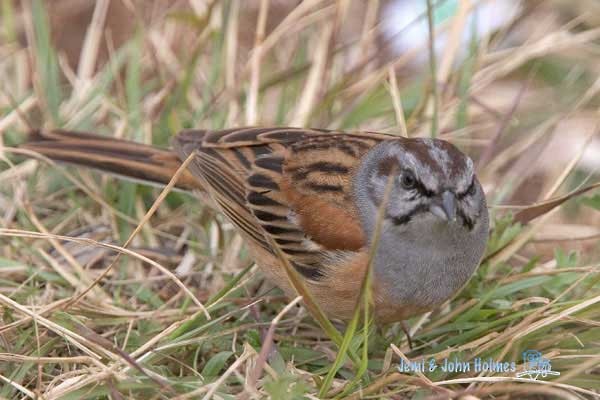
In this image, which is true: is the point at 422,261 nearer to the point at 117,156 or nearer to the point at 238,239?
the point at 238,239

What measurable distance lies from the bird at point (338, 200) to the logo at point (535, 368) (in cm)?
42

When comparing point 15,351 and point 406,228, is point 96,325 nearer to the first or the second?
point 15,351

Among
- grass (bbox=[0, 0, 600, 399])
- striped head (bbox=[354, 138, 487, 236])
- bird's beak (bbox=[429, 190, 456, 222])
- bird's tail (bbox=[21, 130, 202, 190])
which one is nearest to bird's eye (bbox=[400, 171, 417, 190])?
striped head (bbox=[354, 138, 487, 236])

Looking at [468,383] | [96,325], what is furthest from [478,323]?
[96,325]

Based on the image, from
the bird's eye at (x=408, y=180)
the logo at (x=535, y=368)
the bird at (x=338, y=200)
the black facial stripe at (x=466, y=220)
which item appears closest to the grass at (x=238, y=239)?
the logo at (x=535, y=368)

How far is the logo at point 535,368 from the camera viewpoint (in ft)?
12.0

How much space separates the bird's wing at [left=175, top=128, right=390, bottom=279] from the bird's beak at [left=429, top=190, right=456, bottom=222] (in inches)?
19.3

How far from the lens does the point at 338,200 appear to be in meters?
4.12

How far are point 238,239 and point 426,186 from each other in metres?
1.63

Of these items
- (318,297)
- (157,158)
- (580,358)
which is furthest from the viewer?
(157,158)

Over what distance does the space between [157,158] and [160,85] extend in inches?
52.2

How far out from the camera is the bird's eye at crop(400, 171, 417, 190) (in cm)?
369

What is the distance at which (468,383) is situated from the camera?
3793 millimetres

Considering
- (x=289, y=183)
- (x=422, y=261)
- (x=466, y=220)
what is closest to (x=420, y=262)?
(x=422, y=261)
